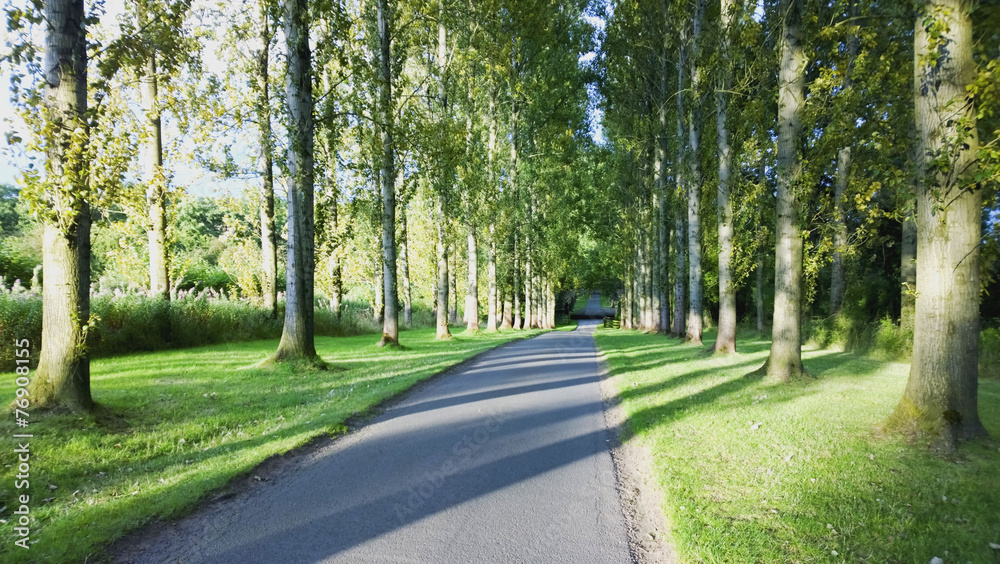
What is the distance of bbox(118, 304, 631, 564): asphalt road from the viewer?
328 centimetres

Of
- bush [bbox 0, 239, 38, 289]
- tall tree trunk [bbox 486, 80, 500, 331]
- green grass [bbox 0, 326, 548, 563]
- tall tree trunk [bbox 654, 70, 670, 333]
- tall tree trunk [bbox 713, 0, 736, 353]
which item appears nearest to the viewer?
green grass [bbox 0, 326, 548, 563]

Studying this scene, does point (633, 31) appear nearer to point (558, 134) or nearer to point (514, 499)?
point (558, 134)

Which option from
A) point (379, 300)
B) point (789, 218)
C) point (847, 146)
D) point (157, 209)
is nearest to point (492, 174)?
point (379, 300)

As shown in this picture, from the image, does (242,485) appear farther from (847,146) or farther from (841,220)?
(841,220)

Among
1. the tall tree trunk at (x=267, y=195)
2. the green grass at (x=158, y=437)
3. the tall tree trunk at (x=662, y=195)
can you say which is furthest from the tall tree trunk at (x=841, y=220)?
the tall tree trunk at (x=267, y=195)

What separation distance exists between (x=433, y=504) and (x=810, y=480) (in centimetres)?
344

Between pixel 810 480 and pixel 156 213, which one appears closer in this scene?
pixel 810 480

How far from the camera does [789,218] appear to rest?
9.49 metres

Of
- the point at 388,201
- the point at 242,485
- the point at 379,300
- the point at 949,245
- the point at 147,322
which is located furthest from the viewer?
Result: the point at 379,300

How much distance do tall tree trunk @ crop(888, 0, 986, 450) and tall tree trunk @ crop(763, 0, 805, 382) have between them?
3804 millimetres

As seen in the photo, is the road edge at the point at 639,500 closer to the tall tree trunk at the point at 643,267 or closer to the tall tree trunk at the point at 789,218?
the tall tree trunk at the point at 789,218

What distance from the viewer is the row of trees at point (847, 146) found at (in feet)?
17.6

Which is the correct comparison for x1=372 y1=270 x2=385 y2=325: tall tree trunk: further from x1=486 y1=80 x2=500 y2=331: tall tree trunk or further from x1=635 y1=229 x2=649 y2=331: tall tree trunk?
x1=635 y1=229 x2=649 y2=331: tall tree trunk

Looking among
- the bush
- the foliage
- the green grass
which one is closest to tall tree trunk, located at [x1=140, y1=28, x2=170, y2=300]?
the foliage
